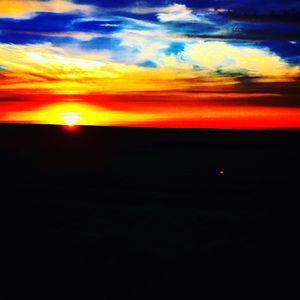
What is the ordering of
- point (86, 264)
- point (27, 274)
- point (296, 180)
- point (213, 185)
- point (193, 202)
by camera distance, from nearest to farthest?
1. point (27, 274)
2. point (86, 264)
3. point (193, 202)
4. point (213, 185)
5. point (296, 180)

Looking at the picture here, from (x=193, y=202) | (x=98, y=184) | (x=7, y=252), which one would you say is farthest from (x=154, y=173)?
(x=7, y=252)

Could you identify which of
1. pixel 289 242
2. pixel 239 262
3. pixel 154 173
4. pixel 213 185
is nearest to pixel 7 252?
pixel 239 262

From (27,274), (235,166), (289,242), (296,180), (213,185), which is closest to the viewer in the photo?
(27,274)

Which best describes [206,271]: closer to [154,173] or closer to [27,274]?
[27,274]

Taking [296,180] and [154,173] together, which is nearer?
[296,180]

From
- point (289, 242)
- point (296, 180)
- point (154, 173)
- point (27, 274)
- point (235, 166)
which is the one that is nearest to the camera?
point (27, 274)

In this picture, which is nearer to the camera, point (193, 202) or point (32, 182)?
point (193, 202)

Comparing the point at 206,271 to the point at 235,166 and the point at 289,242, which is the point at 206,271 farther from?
the point at 235,166

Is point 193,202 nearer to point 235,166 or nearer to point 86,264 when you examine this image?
point 86,264

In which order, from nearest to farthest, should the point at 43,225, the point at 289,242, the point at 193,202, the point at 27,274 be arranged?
the point at 27,274
the point at 289,242
the point at 43,225
the point at 193,202
